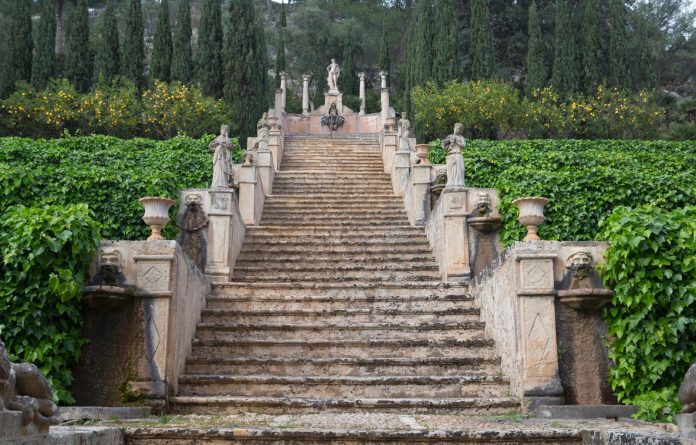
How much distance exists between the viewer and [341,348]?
866cm

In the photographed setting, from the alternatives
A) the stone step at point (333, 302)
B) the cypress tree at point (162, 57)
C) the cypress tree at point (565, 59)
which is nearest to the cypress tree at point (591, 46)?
the cypress tree at point (565, 59)

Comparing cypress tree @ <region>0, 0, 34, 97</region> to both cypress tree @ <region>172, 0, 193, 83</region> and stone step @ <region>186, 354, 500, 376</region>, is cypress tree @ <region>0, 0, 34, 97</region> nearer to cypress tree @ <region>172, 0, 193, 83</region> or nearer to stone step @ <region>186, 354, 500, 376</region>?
cypress tree @ <region>172, 0, 193, 83</region>

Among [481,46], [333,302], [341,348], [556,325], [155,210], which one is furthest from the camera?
[481,46]

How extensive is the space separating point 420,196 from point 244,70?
1868 cm

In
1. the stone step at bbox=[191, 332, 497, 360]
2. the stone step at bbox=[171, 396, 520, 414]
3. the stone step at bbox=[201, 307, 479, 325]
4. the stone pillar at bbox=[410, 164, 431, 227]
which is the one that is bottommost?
the stone step at bbox=[171, 396, 520, 414]

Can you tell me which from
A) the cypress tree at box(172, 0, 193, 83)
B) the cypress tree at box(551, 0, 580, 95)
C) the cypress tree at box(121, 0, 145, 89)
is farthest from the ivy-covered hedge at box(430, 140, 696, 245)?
the cypress tree at box(121, 0, 145, 89)

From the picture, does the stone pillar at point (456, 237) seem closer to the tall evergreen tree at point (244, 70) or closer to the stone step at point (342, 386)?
the stone step at point (342, 386)

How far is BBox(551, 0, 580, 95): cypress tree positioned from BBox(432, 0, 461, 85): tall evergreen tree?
438cm

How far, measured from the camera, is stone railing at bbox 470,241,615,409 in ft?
24.0

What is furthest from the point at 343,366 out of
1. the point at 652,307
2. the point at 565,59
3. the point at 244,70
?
the point at 565,59

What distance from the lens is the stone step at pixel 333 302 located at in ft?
31.7

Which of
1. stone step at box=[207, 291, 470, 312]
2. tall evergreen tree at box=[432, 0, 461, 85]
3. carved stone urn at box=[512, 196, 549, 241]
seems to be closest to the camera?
carved stone urn at box=[512, 196, 549, 241]

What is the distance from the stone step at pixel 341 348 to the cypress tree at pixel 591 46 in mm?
23407

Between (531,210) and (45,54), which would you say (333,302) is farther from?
(45,54)
